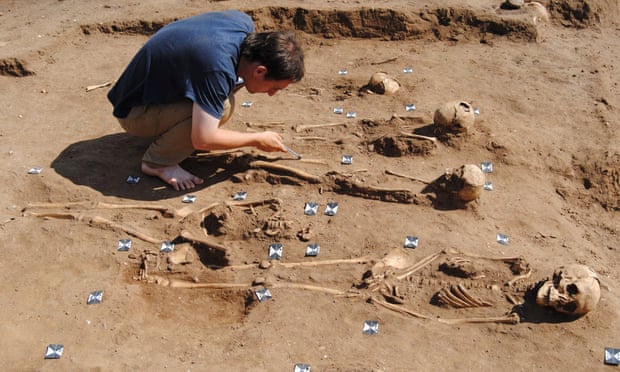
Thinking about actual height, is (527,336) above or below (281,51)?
below

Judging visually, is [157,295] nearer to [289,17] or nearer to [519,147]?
[519,147]

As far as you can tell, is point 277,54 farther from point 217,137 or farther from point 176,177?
point 176,177

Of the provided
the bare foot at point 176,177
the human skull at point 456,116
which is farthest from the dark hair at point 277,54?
the human skull at point 456,116

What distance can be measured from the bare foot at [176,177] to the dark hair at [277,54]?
3.65ft

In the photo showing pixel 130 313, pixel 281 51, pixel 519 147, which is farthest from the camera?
pixel 519 147

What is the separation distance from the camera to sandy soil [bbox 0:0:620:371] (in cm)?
390

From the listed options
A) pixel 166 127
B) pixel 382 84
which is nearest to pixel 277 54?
pixel 166 127

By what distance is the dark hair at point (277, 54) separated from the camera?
4.55 metres

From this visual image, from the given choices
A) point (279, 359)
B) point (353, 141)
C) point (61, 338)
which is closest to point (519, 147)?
point (353, 141)

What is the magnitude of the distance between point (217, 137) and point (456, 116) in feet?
6.73

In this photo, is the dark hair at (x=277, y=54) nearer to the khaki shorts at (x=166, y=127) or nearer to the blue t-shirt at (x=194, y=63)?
the blue t-shirt at (x=194, y=63)

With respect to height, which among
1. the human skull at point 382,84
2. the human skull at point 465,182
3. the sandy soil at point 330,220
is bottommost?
the sandy soil at point 330,220

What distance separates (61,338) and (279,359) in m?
1.30

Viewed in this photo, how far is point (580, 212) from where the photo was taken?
5273 millimetres
